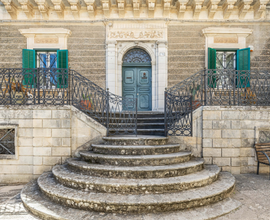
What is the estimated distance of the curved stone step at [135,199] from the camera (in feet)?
9.83

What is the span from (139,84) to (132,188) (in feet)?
19.7

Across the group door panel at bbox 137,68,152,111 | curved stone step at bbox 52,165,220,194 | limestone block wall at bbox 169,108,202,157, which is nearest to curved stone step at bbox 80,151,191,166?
curved stone step at bbox 52,165,220,194

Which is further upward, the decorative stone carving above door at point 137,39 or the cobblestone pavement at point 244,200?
the decorative stone carving above door at point 137,39

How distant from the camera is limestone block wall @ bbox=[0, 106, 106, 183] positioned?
16.2ft

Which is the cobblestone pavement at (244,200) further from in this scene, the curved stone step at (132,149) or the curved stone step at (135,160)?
the curved stone step at (132,149)

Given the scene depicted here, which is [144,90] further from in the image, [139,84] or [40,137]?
[40,137]

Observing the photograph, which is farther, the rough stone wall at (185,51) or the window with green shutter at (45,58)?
the rough stone wall at (185,51)

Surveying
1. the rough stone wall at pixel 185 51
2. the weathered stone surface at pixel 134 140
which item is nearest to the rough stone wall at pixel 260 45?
the rough stone wall at pixel 185 51

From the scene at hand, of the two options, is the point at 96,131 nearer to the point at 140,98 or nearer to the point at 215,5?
the point at 140,98

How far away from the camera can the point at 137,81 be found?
8711mm

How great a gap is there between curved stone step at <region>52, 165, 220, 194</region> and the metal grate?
2595 mm

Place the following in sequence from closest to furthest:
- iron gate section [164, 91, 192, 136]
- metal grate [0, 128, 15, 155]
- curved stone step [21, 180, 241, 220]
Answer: curved stone step [21, 180, 241, 220], iron gate section [164, 91, 192, 136], metal grate [0, 128, 15, 155]

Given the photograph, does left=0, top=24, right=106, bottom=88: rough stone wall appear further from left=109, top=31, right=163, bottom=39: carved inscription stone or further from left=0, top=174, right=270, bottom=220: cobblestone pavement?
left=0, top=174, right=270, bottom=220: cobblestone pavement

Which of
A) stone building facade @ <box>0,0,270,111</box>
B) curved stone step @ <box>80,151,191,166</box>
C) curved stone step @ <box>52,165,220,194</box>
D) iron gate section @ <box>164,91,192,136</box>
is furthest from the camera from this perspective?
stone building facade @ <box>0,0,270,111</box>
